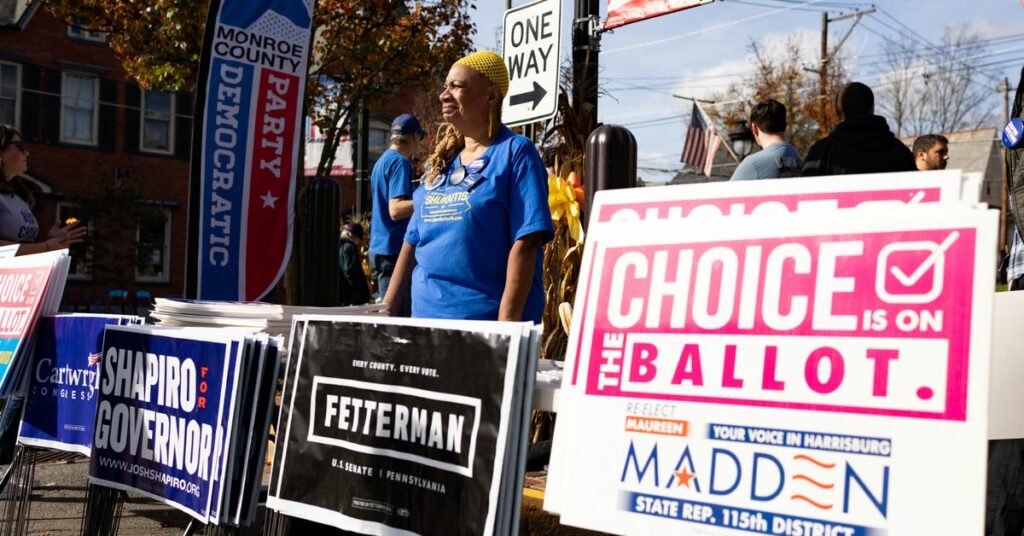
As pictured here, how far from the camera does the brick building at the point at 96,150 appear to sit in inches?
1082

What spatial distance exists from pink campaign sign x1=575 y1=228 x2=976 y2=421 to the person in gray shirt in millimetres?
3244

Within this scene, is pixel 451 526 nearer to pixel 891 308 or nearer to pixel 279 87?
pixel 891 308

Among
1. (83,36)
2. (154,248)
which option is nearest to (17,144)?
(154,248)

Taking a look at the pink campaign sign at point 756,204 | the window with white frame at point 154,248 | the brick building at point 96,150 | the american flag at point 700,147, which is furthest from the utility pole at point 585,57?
the window with white frame at point 154,248

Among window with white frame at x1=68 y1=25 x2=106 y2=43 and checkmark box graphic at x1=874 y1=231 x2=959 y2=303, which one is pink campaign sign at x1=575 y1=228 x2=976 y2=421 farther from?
window with white frame at x1=68 y1=25 x2=106 y2=43

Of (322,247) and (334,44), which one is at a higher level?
(334,44)

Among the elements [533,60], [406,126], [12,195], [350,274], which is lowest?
[350,274]

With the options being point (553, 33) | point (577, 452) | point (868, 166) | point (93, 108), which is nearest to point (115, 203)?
point (93, 108)

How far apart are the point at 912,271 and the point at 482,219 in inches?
76.2

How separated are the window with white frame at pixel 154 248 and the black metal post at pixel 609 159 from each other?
87.2 ft

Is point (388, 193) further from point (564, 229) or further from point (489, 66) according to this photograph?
point (489, 66)

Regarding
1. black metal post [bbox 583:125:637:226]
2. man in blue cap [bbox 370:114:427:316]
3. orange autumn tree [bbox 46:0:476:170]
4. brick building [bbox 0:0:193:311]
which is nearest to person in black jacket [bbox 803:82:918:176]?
black metal post [bbox 583:125:637:226]

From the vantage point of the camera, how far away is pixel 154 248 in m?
29.7

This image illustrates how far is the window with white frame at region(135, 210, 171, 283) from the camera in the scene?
2906 cm
